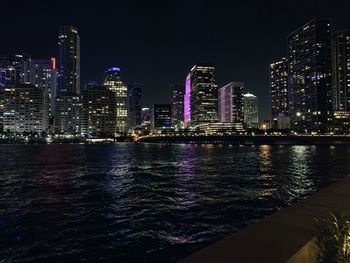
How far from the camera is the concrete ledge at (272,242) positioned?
647 cm

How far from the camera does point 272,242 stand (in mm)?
7414

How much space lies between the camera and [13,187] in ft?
108

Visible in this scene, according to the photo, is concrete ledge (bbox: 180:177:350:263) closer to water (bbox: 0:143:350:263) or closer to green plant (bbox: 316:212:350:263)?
green plant (bbox: 316:212:350:263)

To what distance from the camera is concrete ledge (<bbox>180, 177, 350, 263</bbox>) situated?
6.47 metres

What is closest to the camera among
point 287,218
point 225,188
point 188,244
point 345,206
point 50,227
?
point 287,218

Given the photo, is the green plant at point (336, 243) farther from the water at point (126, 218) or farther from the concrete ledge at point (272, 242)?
the water at point (126, 218)

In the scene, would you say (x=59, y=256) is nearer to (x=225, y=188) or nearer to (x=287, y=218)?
(x=287, y=218)

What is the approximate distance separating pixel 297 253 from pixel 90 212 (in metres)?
16.2

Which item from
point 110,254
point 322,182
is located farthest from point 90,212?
point 322,182

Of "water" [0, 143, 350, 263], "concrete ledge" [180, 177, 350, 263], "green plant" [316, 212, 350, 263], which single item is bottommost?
"water" [0, 143, 350, 263]

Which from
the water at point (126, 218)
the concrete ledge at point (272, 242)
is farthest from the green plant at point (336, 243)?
the water at point (126, 218)

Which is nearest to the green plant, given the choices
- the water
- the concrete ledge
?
the concrete ledge

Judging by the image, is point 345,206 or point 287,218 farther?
point 345,206

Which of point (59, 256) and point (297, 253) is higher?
point (297, 253)
